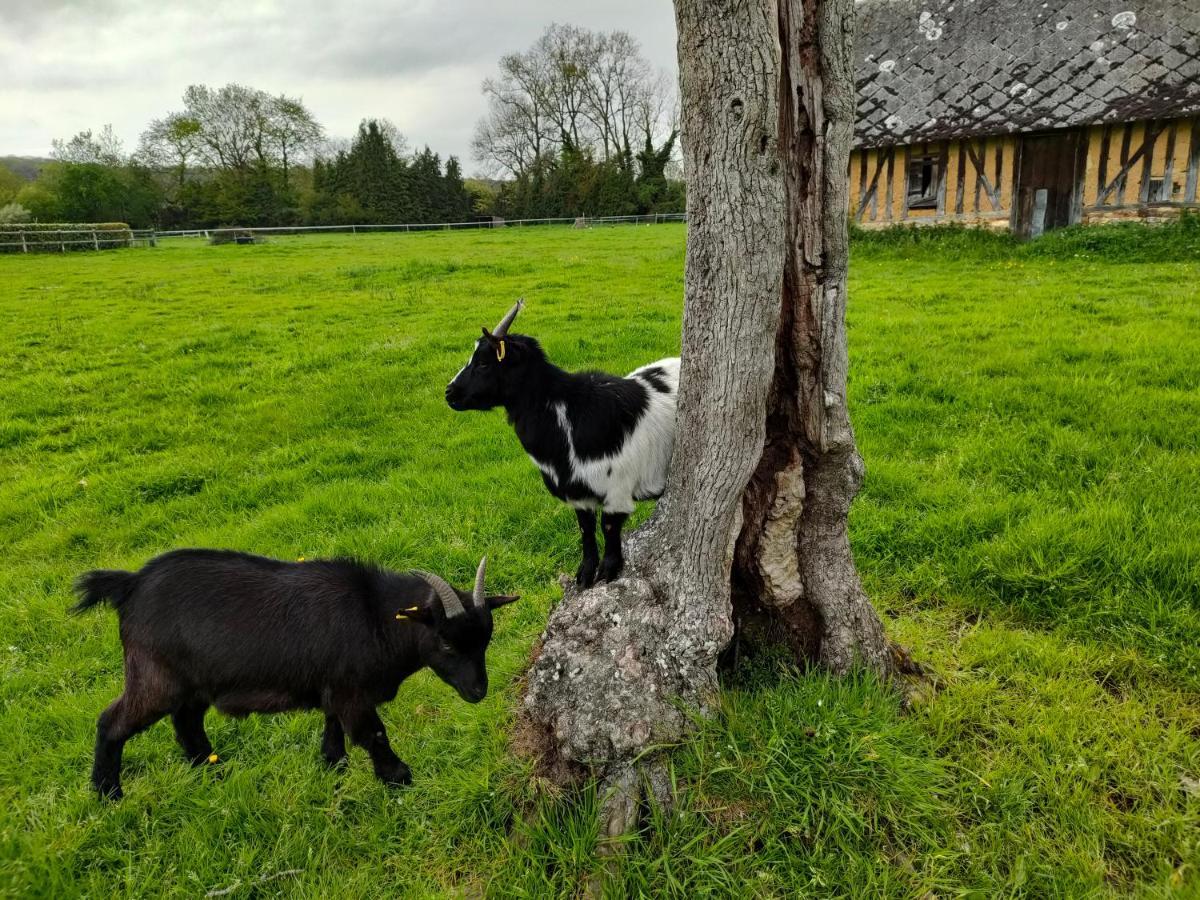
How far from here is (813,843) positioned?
8.53ft

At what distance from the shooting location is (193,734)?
3516mm

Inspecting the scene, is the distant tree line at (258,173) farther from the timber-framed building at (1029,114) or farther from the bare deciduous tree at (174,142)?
the timber-framed building at (1029,114)

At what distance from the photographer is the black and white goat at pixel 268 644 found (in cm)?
319

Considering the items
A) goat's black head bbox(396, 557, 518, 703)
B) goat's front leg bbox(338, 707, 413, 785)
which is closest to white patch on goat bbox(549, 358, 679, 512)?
goat's black head bbox(396, 557, 518, 703)

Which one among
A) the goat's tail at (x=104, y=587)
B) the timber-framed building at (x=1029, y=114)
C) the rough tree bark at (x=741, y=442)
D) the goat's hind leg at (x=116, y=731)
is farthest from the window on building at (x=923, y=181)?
the goat's hind leg at (x=116, y=731)

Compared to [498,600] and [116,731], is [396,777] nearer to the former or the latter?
[498,600]

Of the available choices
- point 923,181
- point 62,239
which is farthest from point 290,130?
point 923,181

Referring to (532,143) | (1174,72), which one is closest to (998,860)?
(1174,72)

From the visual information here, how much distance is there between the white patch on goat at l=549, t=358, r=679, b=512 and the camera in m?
4.01

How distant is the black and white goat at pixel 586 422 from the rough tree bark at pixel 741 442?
544 millimetres

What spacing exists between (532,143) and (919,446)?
56701 mm

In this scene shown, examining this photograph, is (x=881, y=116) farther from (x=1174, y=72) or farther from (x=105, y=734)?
(x=105, y=734)

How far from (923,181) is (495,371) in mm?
20659

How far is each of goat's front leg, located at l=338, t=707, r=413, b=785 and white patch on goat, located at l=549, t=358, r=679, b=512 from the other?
1.71m
